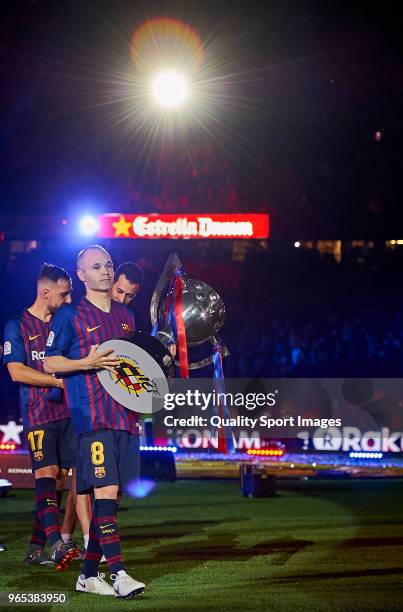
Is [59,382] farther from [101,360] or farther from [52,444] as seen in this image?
[101,360]

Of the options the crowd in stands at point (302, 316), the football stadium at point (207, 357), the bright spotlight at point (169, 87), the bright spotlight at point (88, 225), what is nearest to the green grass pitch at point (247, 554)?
the football stadium at point (207, 357)

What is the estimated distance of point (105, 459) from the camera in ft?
20.6

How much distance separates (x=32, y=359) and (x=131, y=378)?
167 cm

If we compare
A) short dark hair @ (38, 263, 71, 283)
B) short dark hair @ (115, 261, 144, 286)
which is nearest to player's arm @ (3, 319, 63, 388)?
short dark hair @ (38, 263, 71, 283)

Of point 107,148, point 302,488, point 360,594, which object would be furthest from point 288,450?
point 107,148

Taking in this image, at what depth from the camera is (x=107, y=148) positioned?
36.9 meters

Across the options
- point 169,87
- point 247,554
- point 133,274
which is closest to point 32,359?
point 133,274

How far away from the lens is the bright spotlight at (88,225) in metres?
33.4

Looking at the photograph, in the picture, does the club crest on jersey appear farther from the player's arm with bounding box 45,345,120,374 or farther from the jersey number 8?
the jersey number 8

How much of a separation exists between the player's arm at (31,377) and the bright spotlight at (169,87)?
15.0 m

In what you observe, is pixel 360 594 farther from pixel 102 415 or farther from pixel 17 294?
pixel 17 294

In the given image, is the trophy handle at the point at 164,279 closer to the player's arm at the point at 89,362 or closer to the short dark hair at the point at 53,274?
the short dark hair at the point at 53,274

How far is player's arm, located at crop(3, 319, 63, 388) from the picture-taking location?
7496mm

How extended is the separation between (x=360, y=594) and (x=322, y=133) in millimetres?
32641
